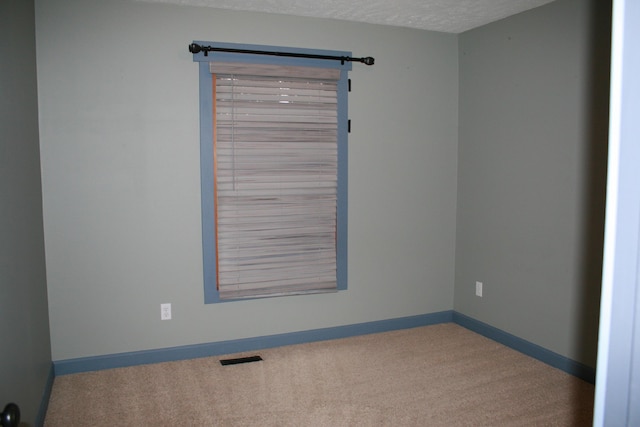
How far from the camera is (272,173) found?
3.41 m

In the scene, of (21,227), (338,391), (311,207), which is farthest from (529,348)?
(21,227)

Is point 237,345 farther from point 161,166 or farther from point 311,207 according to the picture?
point 161,166

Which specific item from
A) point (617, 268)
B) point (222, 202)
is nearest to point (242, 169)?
point (222, 202)

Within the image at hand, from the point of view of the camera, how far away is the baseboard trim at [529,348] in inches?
117

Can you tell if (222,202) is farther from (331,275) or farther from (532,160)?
(532,160)

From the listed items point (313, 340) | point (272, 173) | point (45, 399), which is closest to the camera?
point (45, 399)

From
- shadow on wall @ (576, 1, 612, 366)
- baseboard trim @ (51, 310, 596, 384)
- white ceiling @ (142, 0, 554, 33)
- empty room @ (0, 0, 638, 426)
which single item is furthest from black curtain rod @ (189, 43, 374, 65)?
baseboard trim @ (51, 310, 596, 384)

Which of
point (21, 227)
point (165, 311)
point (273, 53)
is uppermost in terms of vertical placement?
point (273, 53)

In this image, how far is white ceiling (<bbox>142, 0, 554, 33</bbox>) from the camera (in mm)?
3070

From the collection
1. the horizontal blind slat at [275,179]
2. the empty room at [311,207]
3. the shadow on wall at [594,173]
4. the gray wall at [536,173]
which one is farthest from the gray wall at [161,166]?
the shadow on wall at [594,173]

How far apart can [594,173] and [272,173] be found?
2.02 metres

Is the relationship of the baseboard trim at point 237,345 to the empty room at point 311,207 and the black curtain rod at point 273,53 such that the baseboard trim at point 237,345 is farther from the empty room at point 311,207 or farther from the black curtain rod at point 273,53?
the black curtain rod at point 273,53

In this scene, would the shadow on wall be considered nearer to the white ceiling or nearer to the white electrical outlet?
the white ceiling

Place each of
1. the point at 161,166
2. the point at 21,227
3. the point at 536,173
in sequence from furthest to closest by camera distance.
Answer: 1. the point at 536,173
2. the point at 161,166
3. the point at 21,227
